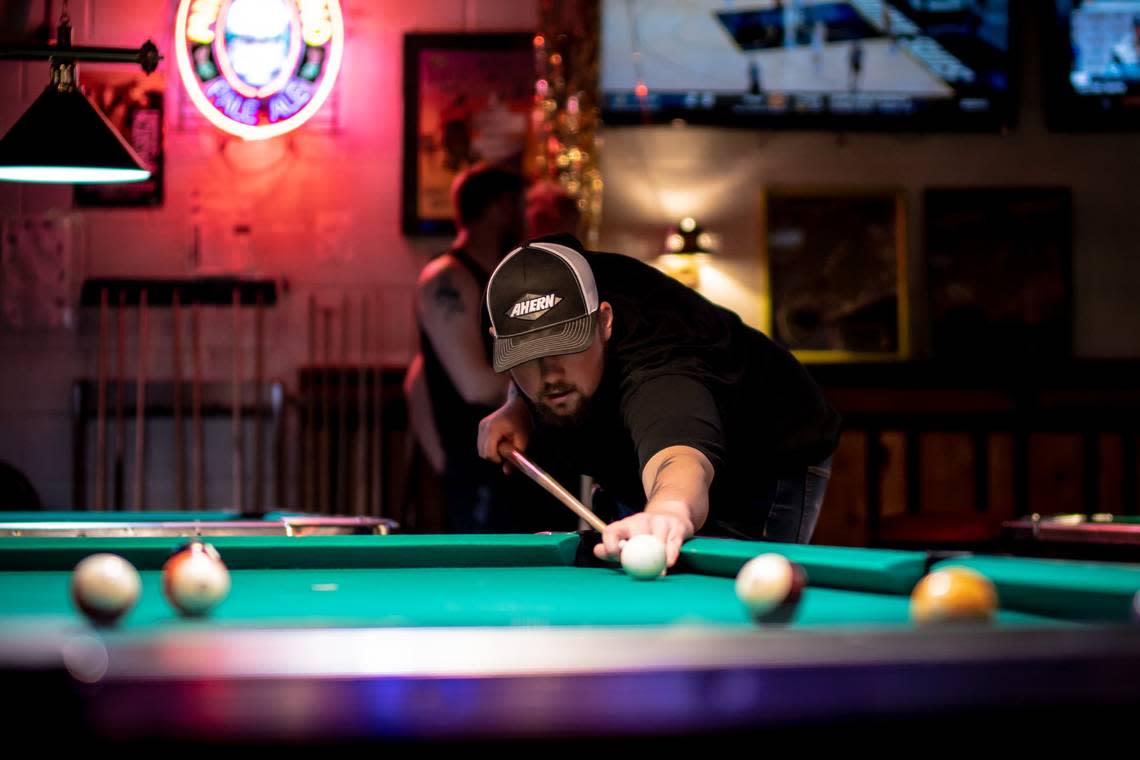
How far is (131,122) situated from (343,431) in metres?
1.65

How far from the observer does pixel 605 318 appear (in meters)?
2.52

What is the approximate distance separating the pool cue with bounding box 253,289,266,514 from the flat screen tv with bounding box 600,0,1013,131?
1.71m

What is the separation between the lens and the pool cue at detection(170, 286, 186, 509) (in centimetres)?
571

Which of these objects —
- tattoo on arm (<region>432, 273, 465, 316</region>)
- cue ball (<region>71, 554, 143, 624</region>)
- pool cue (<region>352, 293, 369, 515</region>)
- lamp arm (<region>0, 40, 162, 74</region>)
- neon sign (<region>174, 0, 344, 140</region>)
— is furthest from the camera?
pool cue (<region>352, 293, 369, 515</region>)

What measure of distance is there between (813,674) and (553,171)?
4.42m

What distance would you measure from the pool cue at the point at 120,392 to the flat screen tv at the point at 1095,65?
4076mm

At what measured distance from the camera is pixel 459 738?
41.2 inches

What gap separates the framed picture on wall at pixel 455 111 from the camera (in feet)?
19.2

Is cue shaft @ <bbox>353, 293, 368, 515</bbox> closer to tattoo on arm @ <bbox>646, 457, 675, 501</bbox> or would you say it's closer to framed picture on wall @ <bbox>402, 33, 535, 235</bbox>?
framed picture on wall @ <bbox>402, 33, 535, 235</bbox>

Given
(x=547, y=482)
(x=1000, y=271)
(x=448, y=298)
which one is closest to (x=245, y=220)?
(x=448, y=298)

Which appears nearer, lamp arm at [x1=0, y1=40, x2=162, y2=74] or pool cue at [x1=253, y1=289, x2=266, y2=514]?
lamp arm at [x1=0, y1=40, x2=162, y2=74]

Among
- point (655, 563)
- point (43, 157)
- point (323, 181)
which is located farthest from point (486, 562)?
point (323, 181)

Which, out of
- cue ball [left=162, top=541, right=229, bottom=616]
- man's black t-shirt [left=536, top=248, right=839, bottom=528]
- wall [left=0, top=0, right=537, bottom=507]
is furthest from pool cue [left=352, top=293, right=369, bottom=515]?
cue ball [left=162, top=541, right=229, bottom=616]

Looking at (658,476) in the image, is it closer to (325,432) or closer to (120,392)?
(325,432)
